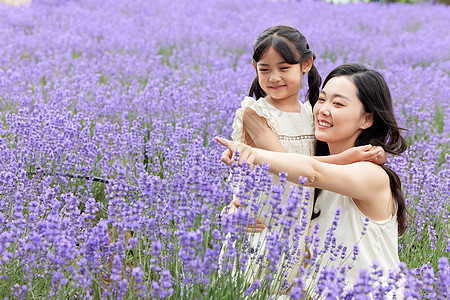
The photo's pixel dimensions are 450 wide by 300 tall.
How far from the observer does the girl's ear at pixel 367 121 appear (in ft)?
8.05

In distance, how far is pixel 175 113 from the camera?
4.11 m

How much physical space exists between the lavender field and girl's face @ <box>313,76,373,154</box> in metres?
0.53

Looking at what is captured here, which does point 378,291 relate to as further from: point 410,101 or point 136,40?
point 136,40

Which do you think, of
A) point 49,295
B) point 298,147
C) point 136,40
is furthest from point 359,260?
point 136,40

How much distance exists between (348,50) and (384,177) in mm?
5619

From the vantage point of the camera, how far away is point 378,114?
2.41 meters

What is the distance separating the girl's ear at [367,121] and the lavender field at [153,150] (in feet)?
2.16

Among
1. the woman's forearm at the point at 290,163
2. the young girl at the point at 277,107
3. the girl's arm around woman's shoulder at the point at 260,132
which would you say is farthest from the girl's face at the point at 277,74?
the woman's forearm at the point at 290,163

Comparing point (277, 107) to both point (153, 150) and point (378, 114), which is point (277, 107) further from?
point (153, 150)

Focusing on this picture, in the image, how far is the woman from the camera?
7.44 ft

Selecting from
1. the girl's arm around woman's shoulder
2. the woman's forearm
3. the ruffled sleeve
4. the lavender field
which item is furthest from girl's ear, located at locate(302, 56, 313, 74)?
the woman's forearm

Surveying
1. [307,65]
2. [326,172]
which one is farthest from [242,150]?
[307,65]

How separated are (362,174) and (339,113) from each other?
1.05ft

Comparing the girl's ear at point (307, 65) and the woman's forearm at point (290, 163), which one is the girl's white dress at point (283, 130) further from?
the woman's forearm at point (290, 163)
